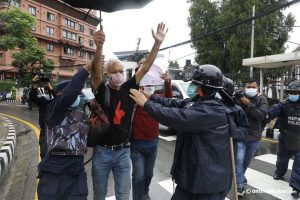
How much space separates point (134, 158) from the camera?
4.23 m

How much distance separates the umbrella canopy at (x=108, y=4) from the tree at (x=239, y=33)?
76.5 feet

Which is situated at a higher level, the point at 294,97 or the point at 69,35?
the point at 69,35

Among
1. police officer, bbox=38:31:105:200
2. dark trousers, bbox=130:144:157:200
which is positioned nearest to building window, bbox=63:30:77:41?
dark trousers, bbox=130:144:157:200

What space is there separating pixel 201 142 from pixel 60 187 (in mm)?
1293

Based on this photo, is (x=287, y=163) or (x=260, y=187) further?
(x=287, y=163)

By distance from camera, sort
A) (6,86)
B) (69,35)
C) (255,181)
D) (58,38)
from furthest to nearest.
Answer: (69,35), (58,38), (6,86), (255,181)

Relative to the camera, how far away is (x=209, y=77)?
116 inches

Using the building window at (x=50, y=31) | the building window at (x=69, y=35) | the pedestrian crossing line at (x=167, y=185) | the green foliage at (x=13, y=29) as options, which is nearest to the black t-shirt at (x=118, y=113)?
the pedestrian crossing line at (x=167, y=185)

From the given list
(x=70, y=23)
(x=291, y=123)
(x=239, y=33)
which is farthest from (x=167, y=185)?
(x=70, y=23)

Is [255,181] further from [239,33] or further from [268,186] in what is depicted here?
[239,33]

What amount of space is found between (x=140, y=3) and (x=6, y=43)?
1606 centimetres

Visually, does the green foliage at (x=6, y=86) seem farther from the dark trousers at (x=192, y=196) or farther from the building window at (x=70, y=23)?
the dark trousers at (x=192, y=196)

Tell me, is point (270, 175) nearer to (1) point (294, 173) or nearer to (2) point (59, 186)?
(1) point (294, 173)

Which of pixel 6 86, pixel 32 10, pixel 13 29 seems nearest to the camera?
pixel 13 29
